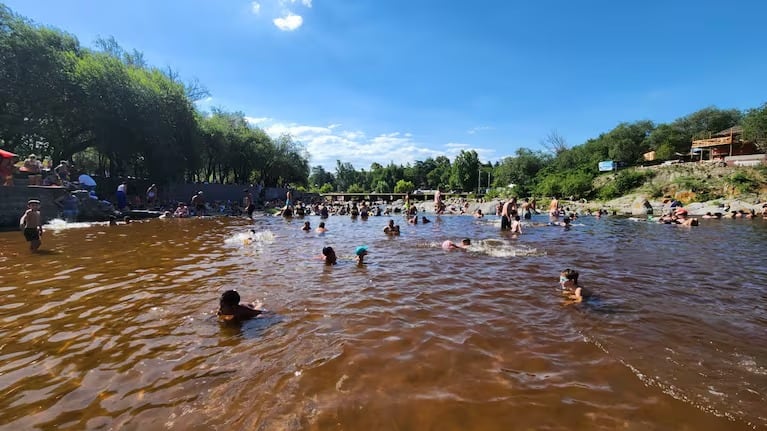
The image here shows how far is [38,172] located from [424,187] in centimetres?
9375

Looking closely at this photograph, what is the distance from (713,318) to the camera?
572 cm

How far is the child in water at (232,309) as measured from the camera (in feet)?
18.2

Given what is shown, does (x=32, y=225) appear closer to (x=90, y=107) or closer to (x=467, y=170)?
(x=90, y=107)

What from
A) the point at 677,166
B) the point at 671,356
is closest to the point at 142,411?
the point at 671,356

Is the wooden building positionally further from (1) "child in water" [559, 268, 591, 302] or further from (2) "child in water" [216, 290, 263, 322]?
(2) "child in water" [216, 290, 263, 322]

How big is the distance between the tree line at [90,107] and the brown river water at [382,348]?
72.3 ft

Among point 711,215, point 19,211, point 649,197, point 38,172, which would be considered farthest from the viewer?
point 649,197

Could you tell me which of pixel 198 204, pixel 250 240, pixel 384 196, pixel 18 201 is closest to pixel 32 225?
pixel 250 240

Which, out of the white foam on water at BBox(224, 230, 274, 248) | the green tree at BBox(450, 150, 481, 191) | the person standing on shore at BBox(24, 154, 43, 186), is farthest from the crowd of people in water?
the green tree at BBox(450, 150, 481, 191)

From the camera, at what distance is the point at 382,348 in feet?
15.5

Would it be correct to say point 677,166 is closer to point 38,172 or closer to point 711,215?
point 711,215

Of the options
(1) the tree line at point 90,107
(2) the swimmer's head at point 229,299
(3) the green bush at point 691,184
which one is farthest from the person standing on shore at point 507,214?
(3) the green bush at point 691,184

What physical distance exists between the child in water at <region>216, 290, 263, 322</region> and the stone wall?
62.1 feet

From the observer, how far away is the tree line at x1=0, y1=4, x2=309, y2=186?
23047 millimetres
